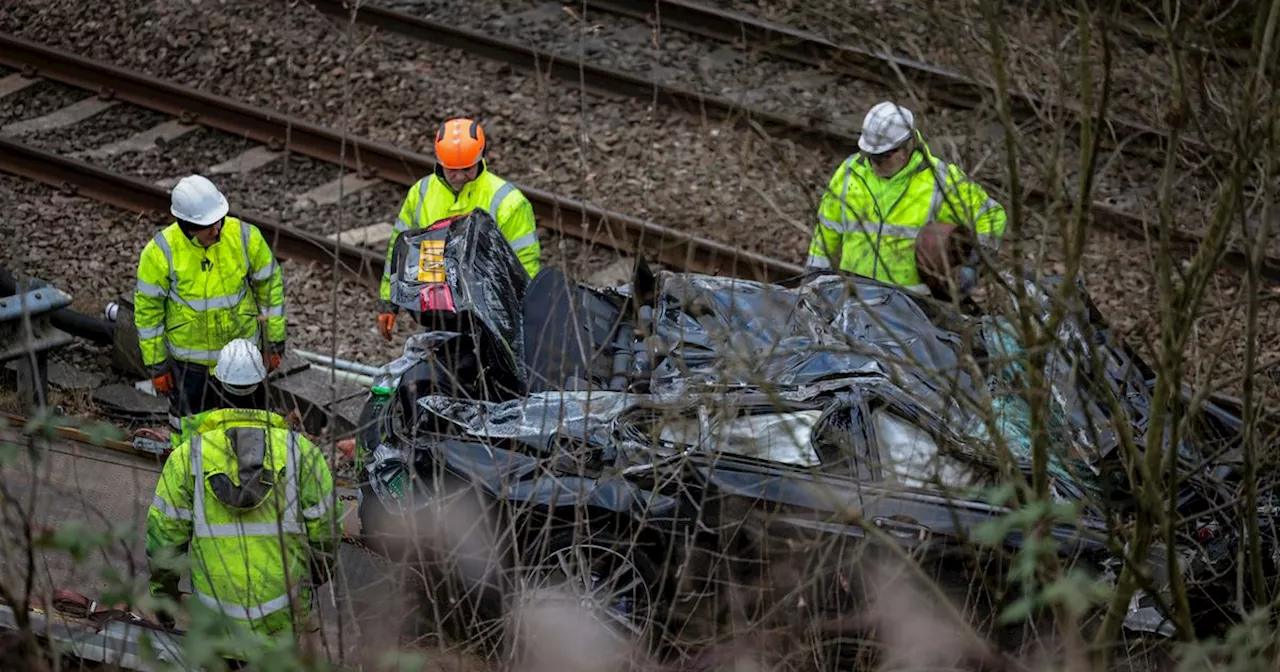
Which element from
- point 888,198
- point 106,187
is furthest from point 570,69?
point 888,198

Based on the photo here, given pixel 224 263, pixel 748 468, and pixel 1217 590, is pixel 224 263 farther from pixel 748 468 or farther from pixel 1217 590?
pixel 1217 590

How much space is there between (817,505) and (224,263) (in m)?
3.76

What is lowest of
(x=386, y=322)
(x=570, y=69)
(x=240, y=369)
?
(x=240, y=369)

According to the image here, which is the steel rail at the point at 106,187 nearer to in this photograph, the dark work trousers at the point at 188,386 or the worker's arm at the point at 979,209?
the dark work trousers at the point at 188,386

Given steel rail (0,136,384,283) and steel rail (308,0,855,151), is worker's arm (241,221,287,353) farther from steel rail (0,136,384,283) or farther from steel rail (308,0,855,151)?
steel rail (308,0,855,151)

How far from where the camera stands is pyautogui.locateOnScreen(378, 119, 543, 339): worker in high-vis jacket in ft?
26.0

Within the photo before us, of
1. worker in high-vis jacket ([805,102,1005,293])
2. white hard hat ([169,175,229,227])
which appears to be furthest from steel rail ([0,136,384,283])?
worker in high-vis jacket ([805,102,1005,293])

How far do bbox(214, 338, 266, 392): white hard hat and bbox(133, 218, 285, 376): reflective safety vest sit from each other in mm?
1505

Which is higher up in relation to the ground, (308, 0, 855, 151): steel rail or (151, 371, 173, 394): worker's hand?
(308, 0, 855, 151): steel rail

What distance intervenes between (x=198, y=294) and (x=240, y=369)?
6.05 ft

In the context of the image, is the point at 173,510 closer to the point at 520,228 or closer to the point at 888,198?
the point at 520,228

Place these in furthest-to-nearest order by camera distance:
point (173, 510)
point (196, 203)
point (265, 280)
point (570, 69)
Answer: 1. point (570, 69)
2. point (265, 280)
3. point (196, 203)
4. point (173, 510)

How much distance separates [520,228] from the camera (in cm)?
798

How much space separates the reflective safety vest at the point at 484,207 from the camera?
794cm
